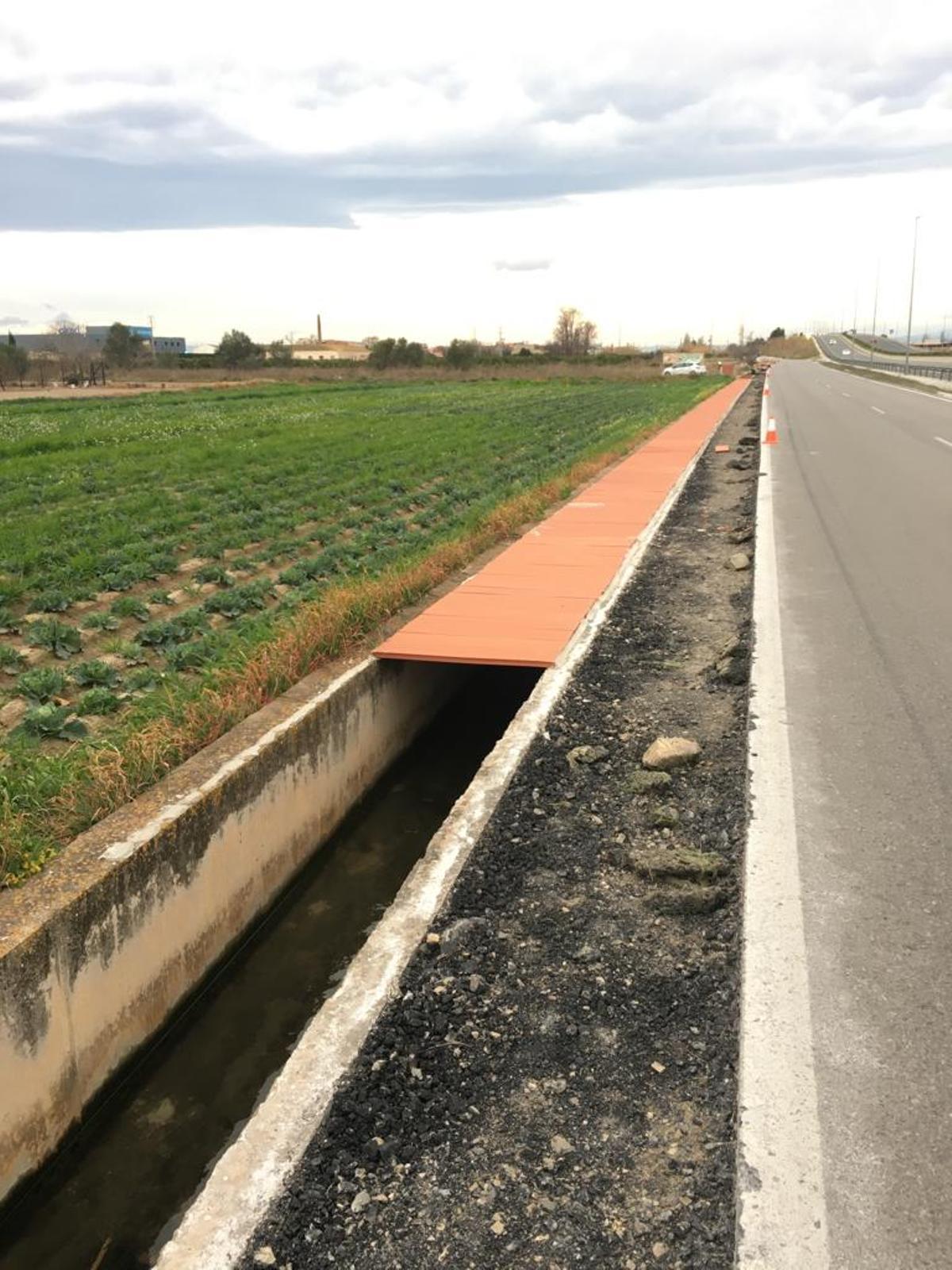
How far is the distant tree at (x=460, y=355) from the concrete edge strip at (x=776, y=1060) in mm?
83719

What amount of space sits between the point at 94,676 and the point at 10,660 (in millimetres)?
676

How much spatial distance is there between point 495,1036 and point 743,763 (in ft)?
8.29

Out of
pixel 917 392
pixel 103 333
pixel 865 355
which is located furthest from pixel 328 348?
pixel 917 392

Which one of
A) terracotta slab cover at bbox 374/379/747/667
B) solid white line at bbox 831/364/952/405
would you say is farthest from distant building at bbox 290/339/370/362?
terracotta slab cover at bbox 374/379/747/667

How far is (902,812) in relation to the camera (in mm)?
4664

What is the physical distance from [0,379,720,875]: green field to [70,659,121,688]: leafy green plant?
0.05 feet

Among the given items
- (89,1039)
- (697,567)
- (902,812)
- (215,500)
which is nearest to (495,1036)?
(89,1039)

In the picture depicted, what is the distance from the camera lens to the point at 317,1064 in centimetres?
310

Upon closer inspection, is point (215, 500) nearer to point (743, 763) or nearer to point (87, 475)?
point (87, 475)

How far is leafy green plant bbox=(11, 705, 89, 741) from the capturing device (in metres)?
5.92

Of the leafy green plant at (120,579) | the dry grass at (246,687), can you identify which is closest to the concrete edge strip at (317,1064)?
the dry grass at (246,687)

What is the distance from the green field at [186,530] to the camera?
22.2 ft

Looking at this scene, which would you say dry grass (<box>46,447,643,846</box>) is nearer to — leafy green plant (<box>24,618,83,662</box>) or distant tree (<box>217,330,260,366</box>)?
leafy green plant (<box>24,618,83,662</box>)

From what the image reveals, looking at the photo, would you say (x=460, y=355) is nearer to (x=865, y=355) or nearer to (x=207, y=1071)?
(x=865, y=355)
